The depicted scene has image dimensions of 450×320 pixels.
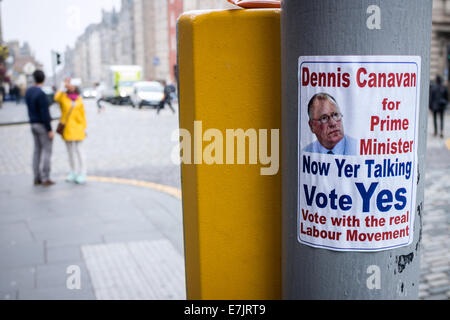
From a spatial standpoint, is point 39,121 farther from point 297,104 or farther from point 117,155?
point 297,104

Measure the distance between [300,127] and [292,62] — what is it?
225 mm

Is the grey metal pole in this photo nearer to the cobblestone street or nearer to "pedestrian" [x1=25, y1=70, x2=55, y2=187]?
the cobblestone street

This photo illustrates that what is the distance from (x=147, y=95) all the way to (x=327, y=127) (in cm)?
→ 3353

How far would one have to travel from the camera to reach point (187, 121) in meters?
2.19

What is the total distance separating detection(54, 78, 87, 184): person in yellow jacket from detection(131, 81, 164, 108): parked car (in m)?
25.2

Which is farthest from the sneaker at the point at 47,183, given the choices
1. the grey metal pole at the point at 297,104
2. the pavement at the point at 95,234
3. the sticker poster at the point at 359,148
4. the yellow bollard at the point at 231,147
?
the sticker poster at the point at 359,148

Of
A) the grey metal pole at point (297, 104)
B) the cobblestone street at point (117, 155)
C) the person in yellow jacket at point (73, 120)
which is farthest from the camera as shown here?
the cobblestone street at point (117, 155)

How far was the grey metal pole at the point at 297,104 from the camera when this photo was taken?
1.57 m

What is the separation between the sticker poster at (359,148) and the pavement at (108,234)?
9.32 ft

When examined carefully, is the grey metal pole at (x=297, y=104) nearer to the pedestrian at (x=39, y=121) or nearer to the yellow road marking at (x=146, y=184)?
the yellow road marking at (x=146, y=184)

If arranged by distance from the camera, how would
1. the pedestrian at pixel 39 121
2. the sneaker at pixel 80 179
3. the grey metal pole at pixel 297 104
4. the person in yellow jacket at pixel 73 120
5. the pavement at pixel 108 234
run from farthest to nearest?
the sneaker at pixel 80 179 < the person in yellow jacket at pixel 73 120 < the pedestrian at pixel 39 121 < the pavement at pixel 108 234 < the grey metal pole at pixel 297 104

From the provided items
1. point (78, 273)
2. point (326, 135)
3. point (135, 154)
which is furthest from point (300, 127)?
point (135, 154)

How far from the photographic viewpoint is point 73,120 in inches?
349

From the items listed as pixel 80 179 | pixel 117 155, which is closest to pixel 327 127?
pixel 80 179
